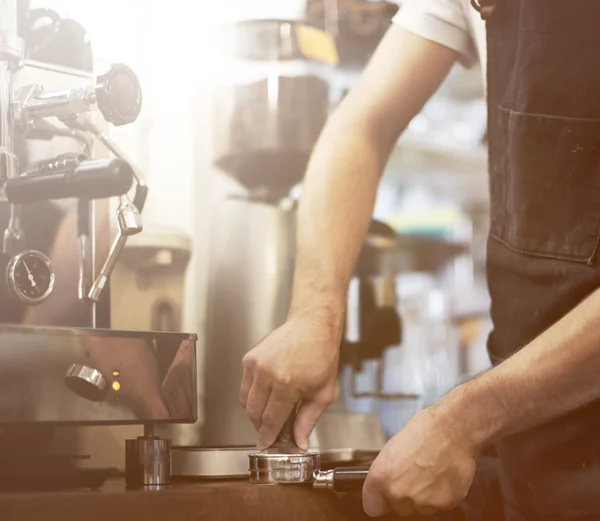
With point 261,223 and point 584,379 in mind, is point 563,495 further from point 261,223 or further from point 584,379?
point 261,223

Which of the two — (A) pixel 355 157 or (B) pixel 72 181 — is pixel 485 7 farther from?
(B) pixel 72 181

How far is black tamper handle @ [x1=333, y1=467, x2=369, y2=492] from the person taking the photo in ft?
2.48

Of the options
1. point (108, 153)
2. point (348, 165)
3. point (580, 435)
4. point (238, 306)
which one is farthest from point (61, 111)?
point (580, 435)

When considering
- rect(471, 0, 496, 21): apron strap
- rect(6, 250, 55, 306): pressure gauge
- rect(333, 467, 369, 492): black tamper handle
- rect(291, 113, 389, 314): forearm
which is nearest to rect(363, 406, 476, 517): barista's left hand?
rect(333, 467, 369, 492): black tamper handle

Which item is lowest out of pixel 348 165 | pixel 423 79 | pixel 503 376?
pixel 503 376

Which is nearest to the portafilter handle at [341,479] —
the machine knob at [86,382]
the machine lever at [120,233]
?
the machine knob at [86,382]

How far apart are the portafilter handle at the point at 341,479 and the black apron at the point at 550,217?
23 centimetres

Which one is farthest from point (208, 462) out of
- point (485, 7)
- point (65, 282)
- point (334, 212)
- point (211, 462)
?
point (485, 7)

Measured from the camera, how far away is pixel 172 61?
1.27 meters

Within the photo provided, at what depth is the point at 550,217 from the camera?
0.93 metres

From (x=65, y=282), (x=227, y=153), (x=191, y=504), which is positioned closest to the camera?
(x=191, y=504)

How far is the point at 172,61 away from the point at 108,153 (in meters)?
0.29

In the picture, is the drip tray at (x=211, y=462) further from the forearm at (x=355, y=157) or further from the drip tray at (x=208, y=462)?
the forearm at (x=355, y=157)

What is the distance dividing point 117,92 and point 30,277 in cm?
20
